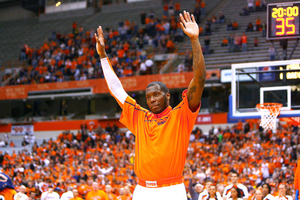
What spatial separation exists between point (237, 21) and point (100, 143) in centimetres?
1162

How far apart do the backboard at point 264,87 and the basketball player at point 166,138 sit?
22.0 feet

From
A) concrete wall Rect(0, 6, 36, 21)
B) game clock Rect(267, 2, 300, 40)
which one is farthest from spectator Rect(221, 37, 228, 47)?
concrete wall Rect(0, 6, 36, 21)

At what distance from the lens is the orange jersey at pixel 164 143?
3.28 m

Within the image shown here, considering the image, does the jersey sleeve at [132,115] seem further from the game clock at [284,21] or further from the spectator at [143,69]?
the spectator at [143,69]

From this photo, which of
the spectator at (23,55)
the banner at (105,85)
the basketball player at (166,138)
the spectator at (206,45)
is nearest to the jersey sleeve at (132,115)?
the basketball player at (166,138)

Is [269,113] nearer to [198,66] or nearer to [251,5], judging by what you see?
[198,66]

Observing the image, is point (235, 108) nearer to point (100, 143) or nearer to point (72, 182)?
point (72, 182)

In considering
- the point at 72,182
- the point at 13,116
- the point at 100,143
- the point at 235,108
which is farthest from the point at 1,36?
the point at 235,108

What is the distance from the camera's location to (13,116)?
94.5ft

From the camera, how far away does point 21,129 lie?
2636cm

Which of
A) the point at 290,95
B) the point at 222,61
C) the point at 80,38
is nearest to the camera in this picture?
the point at 290,95

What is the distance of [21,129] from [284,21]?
20.7m

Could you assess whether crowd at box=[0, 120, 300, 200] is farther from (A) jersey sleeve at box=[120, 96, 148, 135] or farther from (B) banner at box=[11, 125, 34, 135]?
(A) jersey sleeve at box=[120, 96, 148, 135]

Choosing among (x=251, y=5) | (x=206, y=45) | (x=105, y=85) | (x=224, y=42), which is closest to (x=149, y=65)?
(x=105, y=85)
